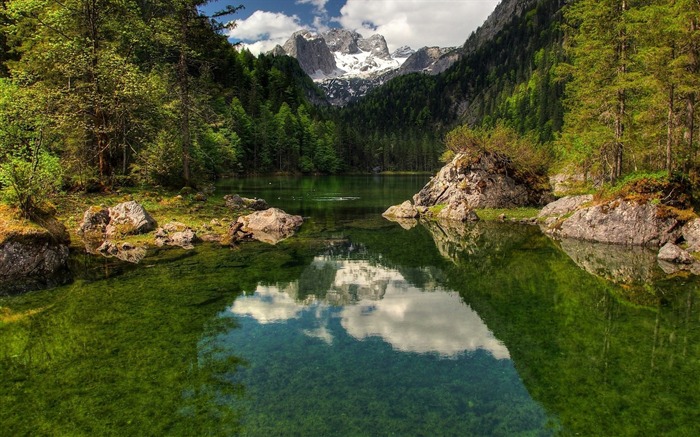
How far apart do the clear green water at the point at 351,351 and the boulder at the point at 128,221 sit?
5.79 meters

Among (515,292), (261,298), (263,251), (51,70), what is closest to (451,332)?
(515,292)

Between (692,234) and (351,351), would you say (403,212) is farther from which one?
(351,351)

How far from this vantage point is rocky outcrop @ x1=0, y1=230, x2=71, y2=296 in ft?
51.6

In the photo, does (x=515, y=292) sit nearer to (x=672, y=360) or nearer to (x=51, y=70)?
(x=672, y=360)

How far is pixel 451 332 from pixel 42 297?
13.6 metres

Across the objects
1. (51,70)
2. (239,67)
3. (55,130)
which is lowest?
(55,130)

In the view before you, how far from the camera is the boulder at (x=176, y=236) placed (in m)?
23.1

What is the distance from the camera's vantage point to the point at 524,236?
90.7ft

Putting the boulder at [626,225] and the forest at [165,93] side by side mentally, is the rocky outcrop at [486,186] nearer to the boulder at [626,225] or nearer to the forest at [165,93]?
the forest at [165,93]

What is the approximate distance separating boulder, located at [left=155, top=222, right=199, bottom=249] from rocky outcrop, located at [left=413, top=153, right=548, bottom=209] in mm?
24441

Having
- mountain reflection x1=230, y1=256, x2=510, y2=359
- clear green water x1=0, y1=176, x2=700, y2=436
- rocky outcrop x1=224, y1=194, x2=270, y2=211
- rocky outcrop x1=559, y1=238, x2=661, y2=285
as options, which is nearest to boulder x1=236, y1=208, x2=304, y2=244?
rocky outcrop x1=224, y1=194, x2=270, y2=211

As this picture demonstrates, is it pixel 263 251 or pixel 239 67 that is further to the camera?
pixel 239 67

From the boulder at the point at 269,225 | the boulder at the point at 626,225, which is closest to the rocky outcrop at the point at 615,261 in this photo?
the boulder at the point at 626,225

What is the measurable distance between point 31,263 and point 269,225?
45.1 feet
